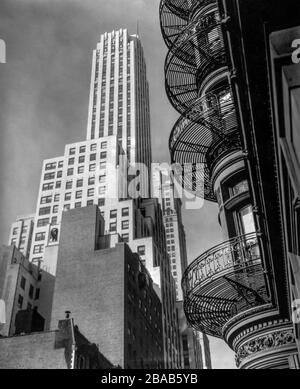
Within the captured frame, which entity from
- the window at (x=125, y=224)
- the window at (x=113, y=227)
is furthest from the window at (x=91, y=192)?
the window at (x=125, y=224)

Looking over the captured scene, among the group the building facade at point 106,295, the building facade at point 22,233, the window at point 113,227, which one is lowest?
the building facade at point 106,295

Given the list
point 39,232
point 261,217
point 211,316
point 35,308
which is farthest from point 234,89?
point 39,232

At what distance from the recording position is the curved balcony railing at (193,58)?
11.1 metres

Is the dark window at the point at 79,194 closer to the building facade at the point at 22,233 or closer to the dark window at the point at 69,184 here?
the dark window at the point at 69,184

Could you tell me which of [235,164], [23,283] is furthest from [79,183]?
[235,164]

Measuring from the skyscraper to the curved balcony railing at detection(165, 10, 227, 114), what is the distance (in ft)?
192

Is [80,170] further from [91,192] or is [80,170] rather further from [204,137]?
[204,137]

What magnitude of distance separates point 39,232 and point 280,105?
84.4 metres

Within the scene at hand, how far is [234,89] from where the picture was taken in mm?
5832

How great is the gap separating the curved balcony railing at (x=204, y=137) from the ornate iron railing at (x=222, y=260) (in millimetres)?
2155

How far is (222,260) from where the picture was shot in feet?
30.4

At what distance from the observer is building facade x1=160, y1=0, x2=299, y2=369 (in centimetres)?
534

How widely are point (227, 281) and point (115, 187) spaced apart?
79871 millimetres

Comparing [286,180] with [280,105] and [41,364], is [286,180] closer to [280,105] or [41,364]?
[280,105]
